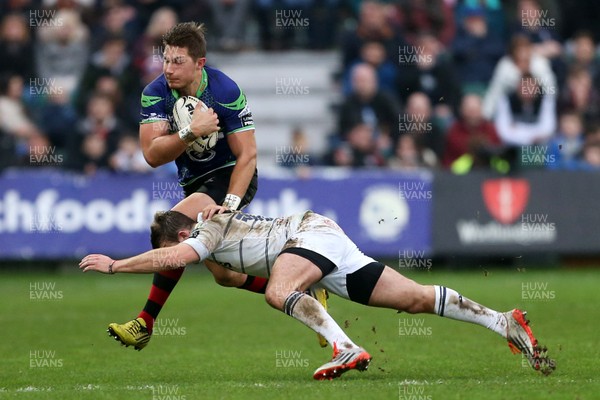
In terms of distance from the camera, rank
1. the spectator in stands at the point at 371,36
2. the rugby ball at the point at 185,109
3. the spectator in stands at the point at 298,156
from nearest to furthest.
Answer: the rugby ball at the point at 185,109 → the spectator in stands at the point at 298,156 → the spectator in stands at the point at 371,36

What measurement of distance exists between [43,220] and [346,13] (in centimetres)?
732

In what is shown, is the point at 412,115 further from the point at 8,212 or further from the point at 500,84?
the point at 8,212

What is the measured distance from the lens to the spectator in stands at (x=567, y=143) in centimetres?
1905

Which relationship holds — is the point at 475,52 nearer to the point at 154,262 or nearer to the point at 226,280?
the point at 226,280

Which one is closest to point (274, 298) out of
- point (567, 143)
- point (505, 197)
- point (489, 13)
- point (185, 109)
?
point (185, 109)

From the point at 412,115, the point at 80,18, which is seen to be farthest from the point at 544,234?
the point at 80,18

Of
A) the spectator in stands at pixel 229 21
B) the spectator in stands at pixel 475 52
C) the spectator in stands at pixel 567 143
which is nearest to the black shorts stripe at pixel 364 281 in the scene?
the spectator in stands at pixel 567 143

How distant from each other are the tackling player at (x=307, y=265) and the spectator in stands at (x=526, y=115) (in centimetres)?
1135

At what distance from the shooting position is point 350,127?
65.6ft

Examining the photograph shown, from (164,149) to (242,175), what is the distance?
0.71 meters

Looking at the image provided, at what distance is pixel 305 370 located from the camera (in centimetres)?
920

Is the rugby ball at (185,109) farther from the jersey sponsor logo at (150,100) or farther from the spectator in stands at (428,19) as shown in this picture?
the spectator in stands at (428,19)

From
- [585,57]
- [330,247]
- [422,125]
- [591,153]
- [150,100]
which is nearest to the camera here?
[330,247]

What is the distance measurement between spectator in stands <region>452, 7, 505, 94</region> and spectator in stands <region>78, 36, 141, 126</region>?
5.45 m
